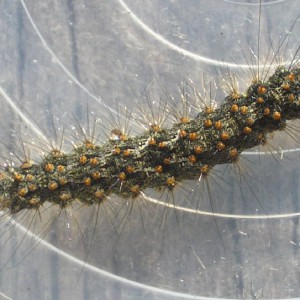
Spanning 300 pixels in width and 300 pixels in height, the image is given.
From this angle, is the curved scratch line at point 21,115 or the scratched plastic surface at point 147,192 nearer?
the scratched plastic surface at point 147,192

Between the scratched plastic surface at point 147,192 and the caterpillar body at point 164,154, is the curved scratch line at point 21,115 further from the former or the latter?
the caterpillar body at point 164,154

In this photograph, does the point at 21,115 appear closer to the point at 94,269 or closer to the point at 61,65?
the point at 61,65

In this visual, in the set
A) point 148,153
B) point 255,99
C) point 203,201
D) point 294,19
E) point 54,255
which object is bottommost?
point 54,255

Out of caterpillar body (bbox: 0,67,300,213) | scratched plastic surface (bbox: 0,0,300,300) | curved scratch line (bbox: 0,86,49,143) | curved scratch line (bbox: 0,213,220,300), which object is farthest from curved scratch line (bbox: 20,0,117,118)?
curved scratch line (bbox: 0,213,220,300)

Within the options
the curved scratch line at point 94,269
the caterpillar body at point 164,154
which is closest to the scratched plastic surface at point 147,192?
the curved scratch line at point 94,269

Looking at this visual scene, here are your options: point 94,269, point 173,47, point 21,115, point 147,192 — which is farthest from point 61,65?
point 94,269

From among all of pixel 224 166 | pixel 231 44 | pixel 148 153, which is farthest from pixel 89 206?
pixel 231 44

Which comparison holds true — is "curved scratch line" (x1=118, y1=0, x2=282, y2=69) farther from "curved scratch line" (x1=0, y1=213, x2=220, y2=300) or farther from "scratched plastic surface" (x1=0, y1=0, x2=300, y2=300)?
"curved scratch line" (x1=0, y1=213, x2=220, y2=300)

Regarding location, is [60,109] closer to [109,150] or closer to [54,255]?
[109,150]
